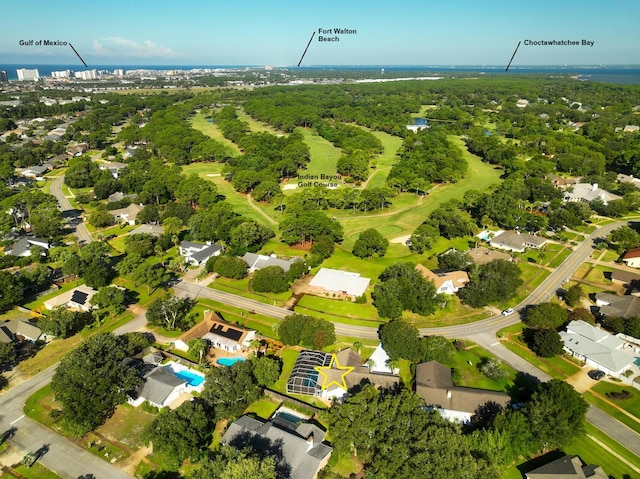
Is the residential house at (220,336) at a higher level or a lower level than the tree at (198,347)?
lower

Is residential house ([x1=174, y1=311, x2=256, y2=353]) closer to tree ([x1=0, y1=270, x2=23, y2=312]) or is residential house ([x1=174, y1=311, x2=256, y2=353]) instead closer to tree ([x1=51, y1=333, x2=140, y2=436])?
tree ([x1=51, y1=333, x2=140, y2=436])

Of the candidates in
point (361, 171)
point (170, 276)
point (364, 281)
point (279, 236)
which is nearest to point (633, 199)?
point (361, 171)

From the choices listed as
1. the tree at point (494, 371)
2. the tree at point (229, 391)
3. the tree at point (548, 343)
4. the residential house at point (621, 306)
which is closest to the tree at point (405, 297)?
the tree at point (494, 371)

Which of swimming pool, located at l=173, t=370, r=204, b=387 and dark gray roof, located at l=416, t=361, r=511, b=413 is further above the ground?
dark gray roof, located at l=416, t=361, r=511, b=413

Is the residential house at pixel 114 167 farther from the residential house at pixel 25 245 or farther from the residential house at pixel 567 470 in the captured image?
the residential house at pixel 567 470

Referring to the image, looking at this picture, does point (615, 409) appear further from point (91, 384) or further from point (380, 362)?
point (91, 384)

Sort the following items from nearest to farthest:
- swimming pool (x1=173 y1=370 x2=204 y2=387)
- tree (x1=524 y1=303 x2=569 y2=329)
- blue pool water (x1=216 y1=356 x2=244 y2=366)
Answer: swimming pool (x1=173 y1=370 x2=204 y2=387) < blue pool water (x1=216 y1=356 x2=244 y2=366) < tree (x1=524 y1=303 x2=569 y2=329)

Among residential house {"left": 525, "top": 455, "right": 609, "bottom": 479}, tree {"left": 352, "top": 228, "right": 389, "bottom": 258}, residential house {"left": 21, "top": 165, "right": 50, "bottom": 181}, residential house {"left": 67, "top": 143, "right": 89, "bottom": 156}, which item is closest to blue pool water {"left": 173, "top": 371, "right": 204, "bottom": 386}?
residential house {"left": 525, "top": 455, "right": 609, "bottom": 479}
